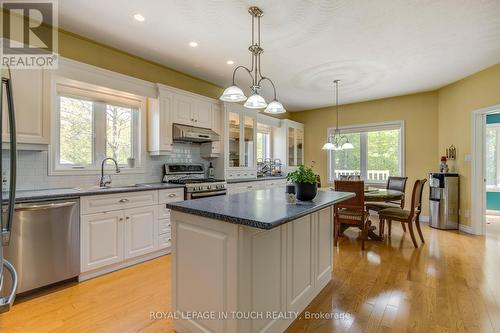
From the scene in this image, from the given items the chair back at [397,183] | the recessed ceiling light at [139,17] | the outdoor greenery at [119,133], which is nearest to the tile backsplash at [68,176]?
the outdoor greenery at [119,133]

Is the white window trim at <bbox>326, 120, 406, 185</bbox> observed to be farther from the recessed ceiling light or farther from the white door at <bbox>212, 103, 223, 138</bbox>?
the recessed ceiling light

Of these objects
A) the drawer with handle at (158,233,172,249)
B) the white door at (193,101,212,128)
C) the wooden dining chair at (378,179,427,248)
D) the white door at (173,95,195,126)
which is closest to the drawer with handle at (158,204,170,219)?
the drawer with handle at (158,233,172,249)

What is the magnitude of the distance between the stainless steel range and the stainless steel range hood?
471 millimetres

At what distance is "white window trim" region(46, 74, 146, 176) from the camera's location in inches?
110

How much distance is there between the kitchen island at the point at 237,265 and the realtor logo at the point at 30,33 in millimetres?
2212

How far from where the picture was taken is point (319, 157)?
257 inches

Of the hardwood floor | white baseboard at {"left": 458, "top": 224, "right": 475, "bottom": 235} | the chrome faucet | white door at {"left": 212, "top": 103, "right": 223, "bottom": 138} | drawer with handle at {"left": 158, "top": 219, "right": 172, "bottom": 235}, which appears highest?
white door at {"left": 212, "top": 103, "right": 223, "bottom": 138}

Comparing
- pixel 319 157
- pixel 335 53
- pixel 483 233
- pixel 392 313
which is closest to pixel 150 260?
pixel 392 313

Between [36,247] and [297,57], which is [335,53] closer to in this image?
[297,57]

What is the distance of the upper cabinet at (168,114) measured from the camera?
352cm

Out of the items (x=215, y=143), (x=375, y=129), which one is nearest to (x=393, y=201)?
(x=375, y=129)

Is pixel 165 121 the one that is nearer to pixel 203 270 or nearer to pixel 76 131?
pixel 76 131

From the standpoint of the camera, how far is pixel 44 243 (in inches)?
89.6

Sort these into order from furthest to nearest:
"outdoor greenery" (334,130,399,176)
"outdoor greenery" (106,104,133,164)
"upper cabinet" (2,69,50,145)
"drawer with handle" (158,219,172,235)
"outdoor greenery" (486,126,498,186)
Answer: "outdoor greenery" (486,126,498,186), "outdoor greenery" (334,130,399,176), "outdoor greenery" (106,104,133,164), "drawer with handle" (158,219,172,235), "upper cabinet" (2,69,50,145)
